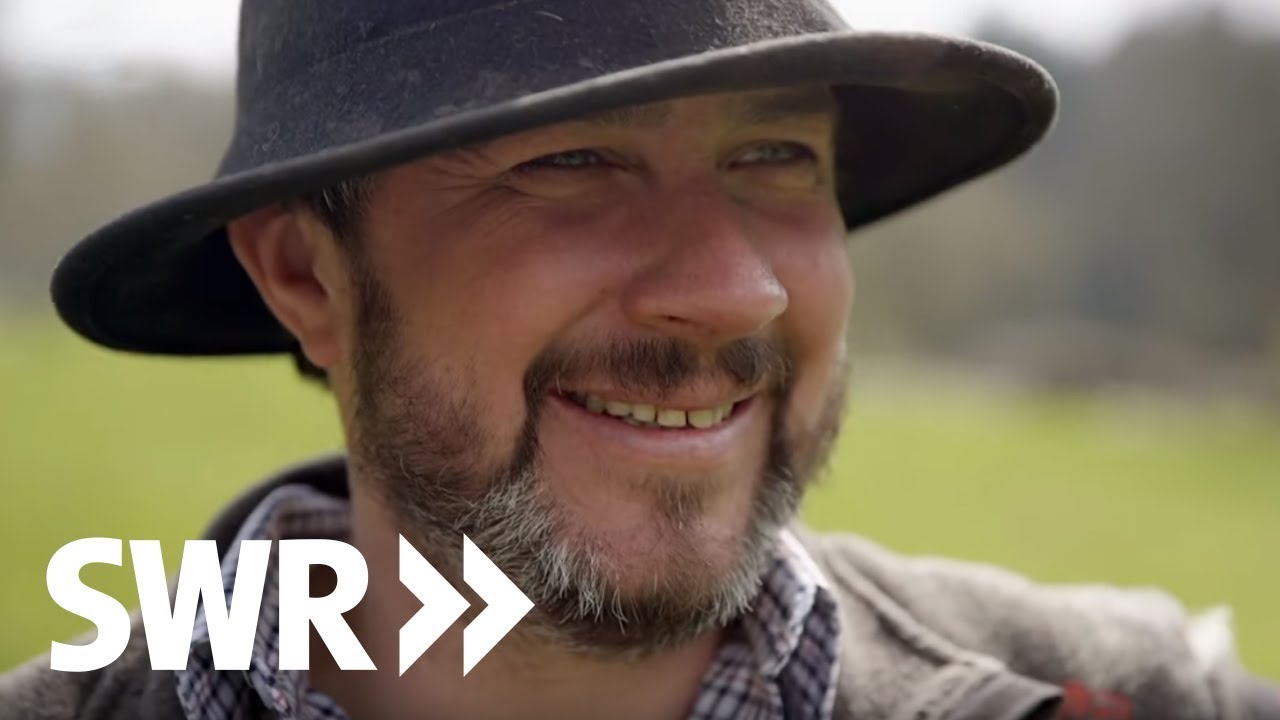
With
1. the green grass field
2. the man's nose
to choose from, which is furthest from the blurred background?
the man's nose

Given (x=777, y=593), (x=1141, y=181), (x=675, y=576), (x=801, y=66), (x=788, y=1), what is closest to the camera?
(x=801, y=66)

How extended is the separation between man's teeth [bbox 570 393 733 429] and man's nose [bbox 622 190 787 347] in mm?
112

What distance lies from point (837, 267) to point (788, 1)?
444 mm

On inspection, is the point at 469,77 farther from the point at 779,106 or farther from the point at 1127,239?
the point at 1127,239

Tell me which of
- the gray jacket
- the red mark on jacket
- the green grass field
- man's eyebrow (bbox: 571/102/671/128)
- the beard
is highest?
man's eyebrow (bbox: 571/102/671/128)

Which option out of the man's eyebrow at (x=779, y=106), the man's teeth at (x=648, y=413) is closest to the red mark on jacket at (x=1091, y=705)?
the man's teeth at (x=648, y=413)

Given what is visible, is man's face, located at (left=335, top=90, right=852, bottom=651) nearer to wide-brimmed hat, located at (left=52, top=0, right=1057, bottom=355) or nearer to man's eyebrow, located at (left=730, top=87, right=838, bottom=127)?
man's eyebrow, located at (left=730, top=87, right=838, bottom=127)

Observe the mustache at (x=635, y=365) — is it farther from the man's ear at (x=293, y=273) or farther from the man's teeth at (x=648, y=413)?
the man's ear at (x=293, y=273)

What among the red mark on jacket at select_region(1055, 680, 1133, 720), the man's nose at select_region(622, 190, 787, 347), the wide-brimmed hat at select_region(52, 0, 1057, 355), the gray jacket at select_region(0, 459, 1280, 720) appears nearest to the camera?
the wide-brimmed hat at select_region(52, 0, 1057, 355)

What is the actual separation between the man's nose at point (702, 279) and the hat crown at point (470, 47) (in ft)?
0.94

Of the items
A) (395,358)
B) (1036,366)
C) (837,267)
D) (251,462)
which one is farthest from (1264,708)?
(1036,366)

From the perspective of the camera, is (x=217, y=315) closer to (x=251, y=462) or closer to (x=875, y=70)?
(x=875, y=70)

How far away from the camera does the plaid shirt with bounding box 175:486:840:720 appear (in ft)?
6.71

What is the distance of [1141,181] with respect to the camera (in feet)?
62.3
